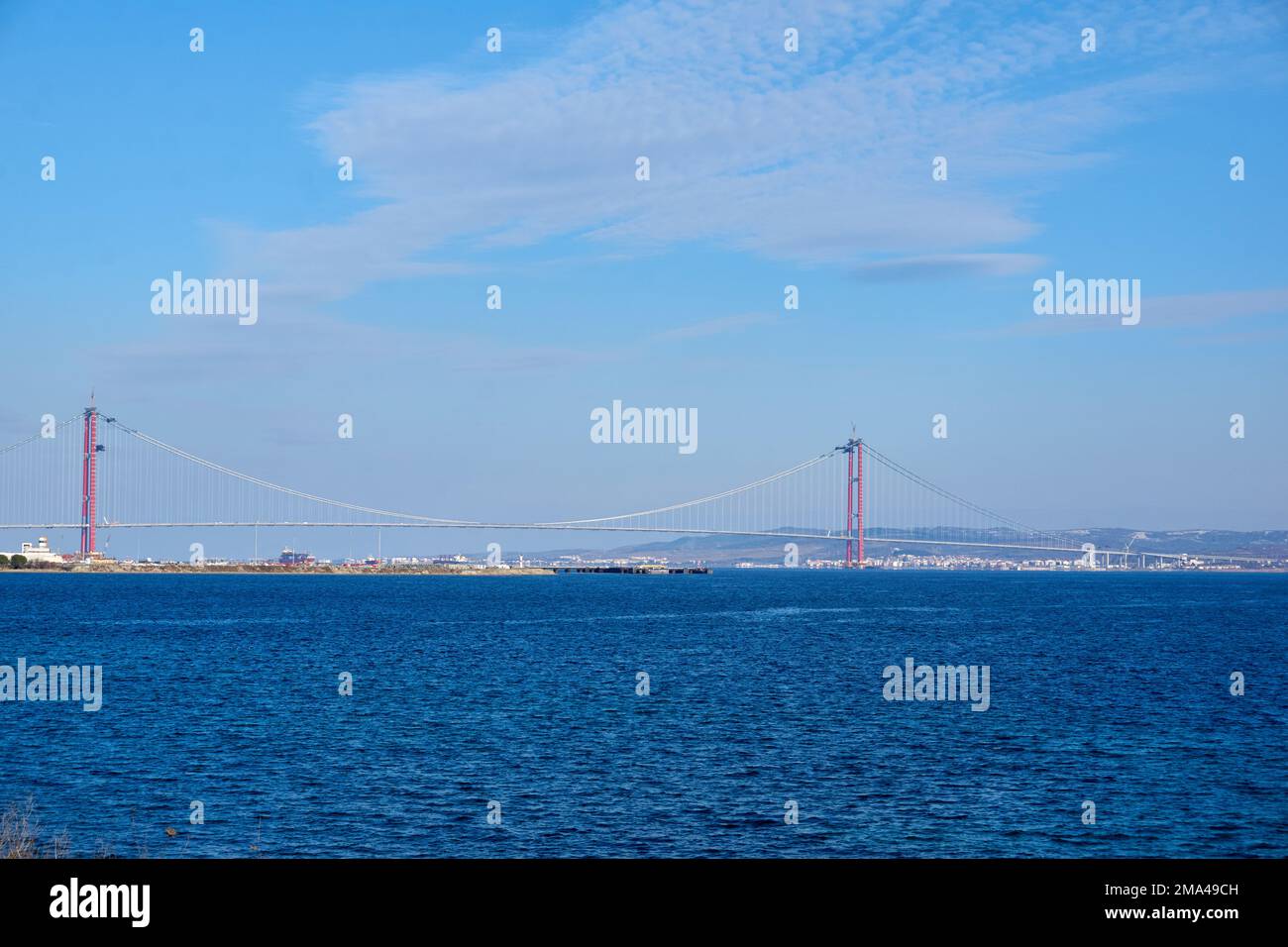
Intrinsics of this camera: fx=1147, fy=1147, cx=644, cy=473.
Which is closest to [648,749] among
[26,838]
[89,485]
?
[26,838]

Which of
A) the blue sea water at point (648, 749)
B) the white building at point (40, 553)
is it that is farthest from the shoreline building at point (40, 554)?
the blue sea water at point (648, 749)

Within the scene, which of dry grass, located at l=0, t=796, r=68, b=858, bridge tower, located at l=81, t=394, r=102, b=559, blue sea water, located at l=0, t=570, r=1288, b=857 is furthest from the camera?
bridge tower, located at l=81, t=394, r=102, b=559

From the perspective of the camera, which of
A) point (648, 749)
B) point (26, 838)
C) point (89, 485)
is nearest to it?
point (26, 838)

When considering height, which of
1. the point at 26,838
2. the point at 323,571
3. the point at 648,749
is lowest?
the point at 323,571

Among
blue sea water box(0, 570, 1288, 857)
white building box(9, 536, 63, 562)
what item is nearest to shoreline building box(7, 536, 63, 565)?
white building box(9, 536, 63, 562)

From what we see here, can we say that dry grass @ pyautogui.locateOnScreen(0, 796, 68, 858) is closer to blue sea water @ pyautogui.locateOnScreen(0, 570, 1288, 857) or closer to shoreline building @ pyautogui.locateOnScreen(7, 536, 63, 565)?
blue sea water @ pyautogui.locateOnScreen(0, 570, 1288, 857)

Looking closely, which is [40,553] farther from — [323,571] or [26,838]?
[26,838]

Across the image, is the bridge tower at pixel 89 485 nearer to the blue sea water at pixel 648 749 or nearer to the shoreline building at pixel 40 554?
the shoreline building at pixel 40 554
